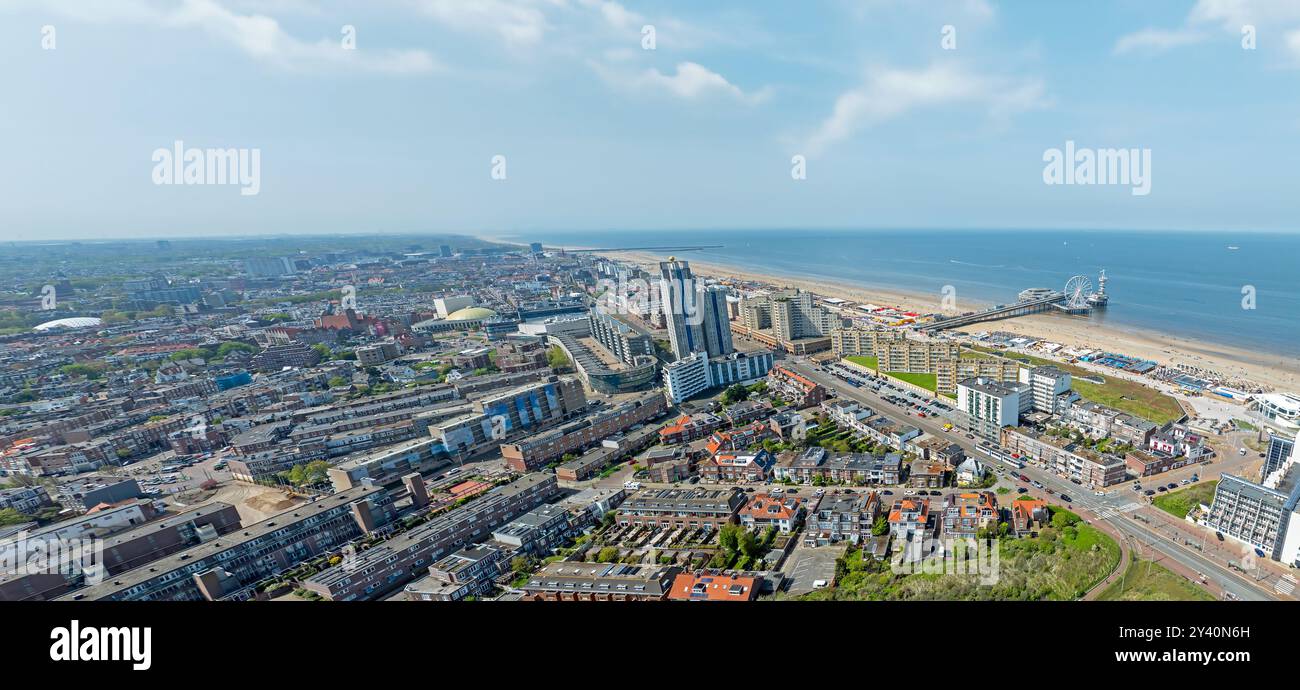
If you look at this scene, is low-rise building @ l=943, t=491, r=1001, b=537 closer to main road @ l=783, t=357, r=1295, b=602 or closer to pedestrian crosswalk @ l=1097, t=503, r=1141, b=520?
pedestrian crosswalk @ l=1097, t=503, r=1141, b=520

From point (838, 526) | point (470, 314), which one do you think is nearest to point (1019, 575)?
point (838, 526)

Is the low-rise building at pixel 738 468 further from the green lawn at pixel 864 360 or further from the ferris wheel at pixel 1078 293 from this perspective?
the ferris wheel at pixel 1078 293

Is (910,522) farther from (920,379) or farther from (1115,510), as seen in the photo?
(920,379)

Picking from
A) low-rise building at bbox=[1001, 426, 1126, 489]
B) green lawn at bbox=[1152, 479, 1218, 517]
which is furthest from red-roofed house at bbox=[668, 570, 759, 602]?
green lawn at bbox=[1152, 479, 1218, 517]
